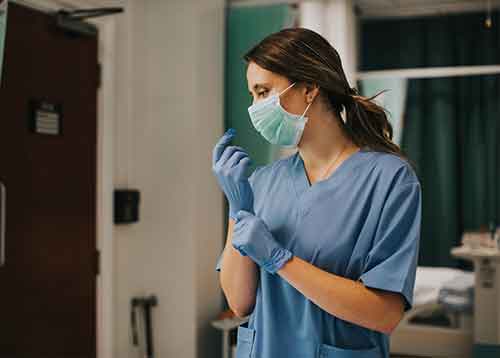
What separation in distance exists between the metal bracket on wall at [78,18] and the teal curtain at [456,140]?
196 cm

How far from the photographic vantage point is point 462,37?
3594 millimetres

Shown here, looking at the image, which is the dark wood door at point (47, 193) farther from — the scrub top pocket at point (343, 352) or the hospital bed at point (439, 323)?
the hospital bed at point (439, 323)

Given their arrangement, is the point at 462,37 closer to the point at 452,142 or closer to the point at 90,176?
the point at 452,142

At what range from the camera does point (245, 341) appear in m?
1.27

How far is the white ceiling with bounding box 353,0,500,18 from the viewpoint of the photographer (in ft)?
11.2

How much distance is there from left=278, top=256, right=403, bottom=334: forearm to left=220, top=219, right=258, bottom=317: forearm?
160mm

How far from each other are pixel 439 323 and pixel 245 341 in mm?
1868

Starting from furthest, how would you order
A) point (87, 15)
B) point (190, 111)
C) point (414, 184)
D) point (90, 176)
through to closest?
1. point (190, 111)
2. point (90, 176)
3. point (87, 15)
4. point (414, 184)

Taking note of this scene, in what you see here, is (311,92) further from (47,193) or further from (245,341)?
(47,193)

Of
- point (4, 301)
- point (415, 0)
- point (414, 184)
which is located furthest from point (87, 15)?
point (415, 0)

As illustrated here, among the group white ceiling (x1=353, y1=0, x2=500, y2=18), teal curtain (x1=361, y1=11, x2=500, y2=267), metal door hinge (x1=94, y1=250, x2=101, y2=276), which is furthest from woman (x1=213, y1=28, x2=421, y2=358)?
white ceiling (x1=353, y1=0, x2=500, y2=18)

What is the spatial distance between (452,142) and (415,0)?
899 millimetres

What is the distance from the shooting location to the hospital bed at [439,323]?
2750mm

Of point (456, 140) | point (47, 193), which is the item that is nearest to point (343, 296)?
point (47, 193)
